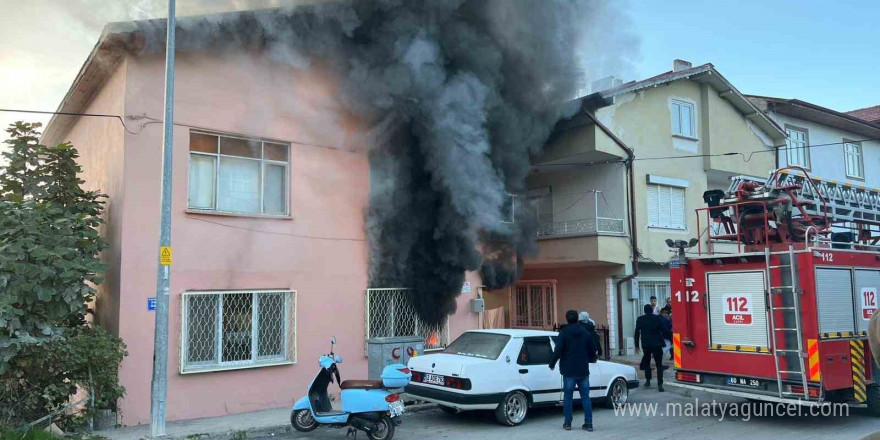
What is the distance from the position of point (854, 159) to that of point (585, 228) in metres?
13.9

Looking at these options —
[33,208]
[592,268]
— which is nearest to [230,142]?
[33,208]

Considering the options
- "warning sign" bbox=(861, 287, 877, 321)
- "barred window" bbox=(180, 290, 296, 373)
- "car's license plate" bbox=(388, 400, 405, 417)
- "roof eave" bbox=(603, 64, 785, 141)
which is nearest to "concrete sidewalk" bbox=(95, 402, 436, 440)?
"barred window" bbox=(180, 290, 296, 373)

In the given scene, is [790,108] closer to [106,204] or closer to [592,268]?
[592,268]

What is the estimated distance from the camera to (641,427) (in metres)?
9.13

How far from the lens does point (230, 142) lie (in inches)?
438

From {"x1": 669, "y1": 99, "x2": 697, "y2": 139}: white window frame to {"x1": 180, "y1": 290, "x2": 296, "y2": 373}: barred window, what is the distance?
42.9 ft

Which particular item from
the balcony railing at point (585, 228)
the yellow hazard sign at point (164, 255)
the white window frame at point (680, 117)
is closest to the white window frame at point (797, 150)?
the white window frame at point (680, 117)

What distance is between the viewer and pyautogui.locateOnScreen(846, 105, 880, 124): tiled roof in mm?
26375

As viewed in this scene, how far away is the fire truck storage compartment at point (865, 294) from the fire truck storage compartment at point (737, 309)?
1388 millimetres

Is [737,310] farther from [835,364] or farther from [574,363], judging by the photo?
[574,363]

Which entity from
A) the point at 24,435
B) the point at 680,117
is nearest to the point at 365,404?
the point at 24,435

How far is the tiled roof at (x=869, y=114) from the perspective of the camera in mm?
26375

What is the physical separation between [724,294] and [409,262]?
5771mm

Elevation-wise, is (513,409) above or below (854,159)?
below
